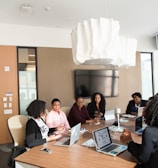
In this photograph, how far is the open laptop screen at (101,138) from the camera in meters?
2.03

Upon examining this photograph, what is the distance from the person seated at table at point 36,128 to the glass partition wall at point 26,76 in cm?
218

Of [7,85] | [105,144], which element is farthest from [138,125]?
[7,85]

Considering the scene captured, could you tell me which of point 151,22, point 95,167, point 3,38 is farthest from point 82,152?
point 151,22

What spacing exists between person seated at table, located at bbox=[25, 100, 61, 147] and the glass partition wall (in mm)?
2178

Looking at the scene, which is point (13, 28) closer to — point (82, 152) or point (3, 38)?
point (3, 38)

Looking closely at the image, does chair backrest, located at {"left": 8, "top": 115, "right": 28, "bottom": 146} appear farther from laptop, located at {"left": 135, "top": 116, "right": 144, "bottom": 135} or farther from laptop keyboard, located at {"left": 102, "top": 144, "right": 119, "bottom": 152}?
laptop, located at {"left": 135, "top": 116, "right": 144, "bottom": 135}

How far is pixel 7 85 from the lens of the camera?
14.5 feet

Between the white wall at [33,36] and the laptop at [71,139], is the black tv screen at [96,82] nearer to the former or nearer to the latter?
the white wall at [33,36]

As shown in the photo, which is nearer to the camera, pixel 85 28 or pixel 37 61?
pixel 85 28

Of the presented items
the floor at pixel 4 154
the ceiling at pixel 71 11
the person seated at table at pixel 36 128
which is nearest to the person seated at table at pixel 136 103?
the ceiling at pixel 71 11

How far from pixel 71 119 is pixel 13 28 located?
8.03 feet

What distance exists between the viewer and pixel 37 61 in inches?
186

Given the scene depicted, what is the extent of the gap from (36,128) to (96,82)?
3172 mm

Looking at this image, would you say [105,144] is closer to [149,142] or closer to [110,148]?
[110,148]
